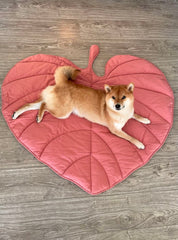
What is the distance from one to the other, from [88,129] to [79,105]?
0.96ft

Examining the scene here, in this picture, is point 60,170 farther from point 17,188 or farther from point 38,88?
point 38,88

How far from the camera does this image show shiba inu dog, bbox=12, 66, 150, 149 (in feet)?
7.27

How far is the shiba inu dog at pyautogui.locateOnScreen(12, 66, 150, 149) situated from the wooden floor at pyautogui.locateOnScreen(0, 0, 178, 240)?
430 millimetres

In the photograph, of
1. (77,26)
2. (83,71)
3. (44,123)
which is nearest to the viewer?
(44,123)

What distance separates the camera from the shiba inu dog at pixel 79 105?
2.22 meters

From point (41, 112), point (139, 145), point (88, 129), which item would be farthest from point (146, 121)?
point (41, 112)

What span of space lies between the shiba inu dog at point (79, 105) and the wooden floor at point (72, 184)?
0.43 meters

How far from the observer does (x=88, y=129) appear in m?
2.41

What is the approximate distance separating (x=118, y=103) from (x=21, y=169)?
1159 millimetres

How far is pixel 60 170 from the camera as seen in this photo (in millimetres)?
2172

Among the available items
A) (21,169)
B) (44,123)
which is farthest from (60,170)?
(44,123)

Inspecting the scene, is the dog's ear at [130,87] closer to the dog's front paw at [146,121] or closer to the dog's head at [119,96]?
the dog's head at [119,96]

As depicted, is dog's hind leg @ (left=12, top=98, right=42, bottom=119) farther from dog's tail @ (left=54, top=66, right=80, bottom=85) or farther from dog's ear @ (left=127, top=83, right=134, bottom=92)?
dog's ear @ (left=127, top=83, right=134, bottom=92)

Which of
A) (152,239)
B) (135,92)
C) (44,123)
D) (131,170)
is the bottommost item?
(152,239)
